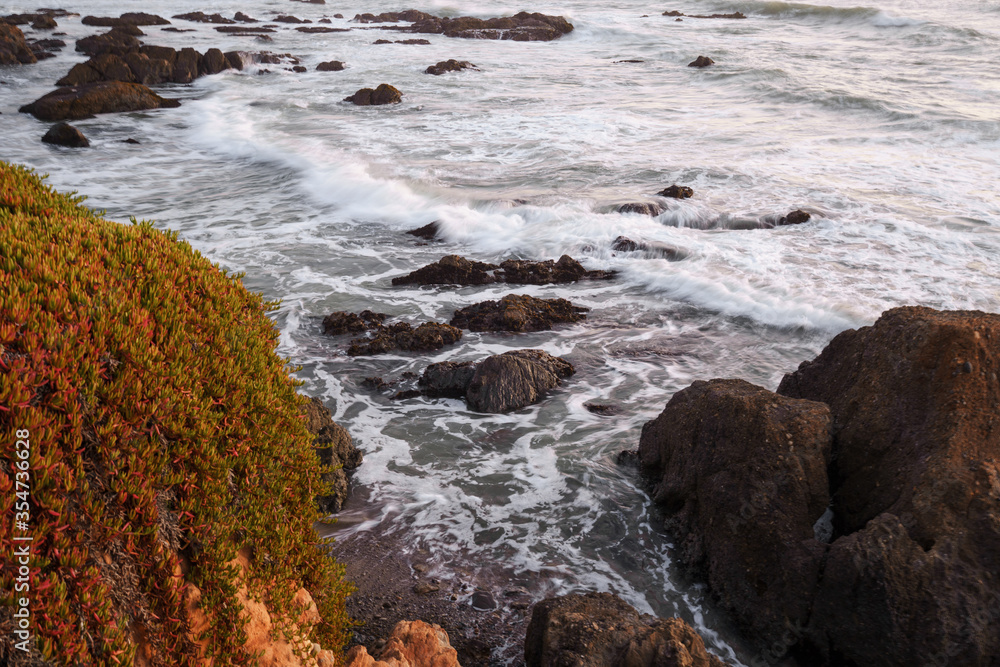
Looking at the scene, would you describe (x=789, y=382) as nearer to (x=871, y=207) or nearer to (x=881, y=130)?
(x=871, y=207)

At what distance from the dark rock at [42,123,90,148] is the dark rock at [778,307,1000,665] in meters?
20.4

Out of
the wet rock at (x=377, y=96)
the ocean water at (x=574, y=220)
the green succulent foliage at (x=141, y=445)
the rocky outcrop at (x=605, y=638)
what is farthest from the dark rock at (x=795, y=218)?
the wet rock at (x=377, y=96)

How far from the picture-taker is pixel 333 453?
5.89m

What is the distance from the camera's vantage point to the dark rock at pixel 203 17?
49594 mm

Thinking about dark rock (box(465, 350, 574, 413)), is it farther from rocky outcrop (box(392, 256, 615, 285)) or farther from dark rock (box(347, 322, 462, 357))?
rocky outcrop (box(392, 256, 615, 285))

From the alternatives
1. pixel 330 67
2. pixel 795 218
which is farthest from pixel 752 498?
pixel 330 67

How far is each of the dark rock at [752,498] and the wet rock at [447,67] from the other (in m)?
28.0

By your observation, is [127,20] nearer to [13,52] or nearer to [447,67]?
[13,52]

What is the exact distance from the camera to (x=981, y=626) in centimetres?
372

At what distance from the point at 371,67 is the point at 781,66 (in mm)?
17947

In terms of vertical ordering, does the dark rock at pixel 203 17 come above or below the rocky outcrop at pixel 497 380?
above

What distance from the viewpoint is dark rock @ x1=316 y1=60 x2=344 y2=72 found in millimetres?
32406

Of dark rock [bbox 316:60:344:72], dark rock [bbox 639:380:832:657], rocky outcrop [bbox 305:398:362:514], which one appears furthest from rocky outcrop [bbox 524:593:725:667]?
dark rock [bbox 316:60:344:72]

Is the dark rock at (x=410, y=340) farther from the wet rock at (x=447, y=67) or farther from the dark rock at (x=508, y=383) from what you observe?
the wet rock at (x=447, y=67)
